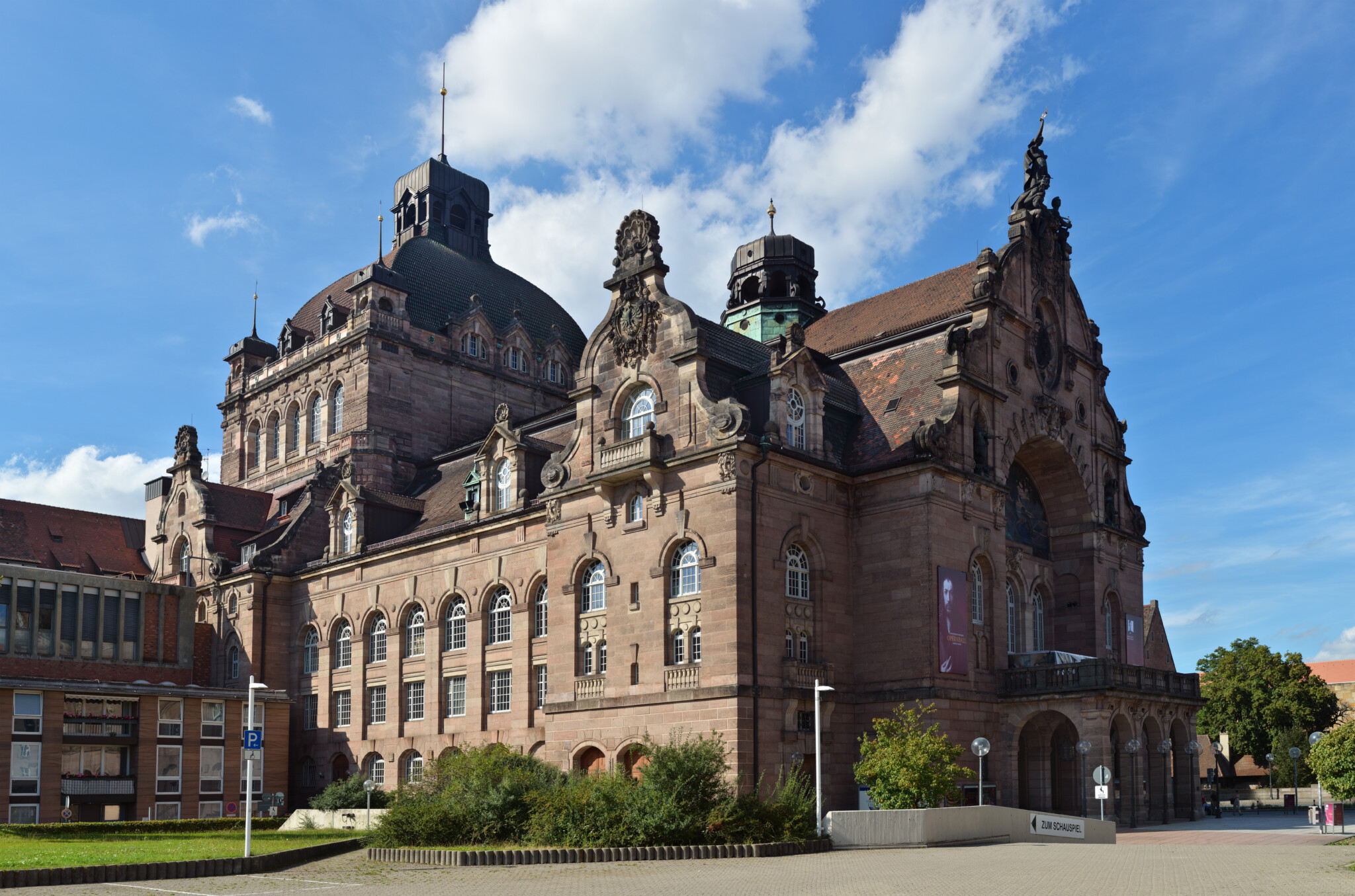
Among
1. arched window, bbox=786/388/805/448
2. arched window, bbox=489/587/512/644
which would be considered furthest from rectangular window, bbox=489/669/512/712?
arched window, bbox=786/388/805/448

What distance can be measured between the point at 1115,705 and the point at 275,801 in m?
36.5

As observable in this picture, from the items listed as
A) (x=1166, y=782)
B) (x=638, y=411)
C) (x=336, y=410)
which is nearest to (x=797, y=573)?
(x=638, y=411)

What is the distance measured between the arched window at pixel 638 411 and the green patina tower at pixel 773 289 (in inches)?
736

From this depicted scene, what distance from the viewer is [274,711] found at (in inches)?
2450

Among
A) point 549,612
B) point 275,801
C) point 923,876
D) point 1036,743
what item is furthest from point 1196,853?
point 275,801

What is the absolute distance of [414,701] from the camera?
59.1 m

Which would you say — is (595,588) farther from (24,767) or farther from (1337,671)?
(1337,671)

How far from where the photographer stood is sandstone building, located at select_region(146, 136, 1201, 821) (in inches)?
1822

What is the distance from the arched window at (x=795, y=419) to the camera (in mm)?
47841

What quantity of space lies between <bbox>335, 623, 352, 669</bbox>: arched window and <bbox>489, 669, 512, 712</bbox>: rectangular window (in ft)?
34.3

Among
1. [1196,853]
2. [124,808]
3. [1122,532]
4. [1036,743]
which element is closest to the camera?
[1196,853]

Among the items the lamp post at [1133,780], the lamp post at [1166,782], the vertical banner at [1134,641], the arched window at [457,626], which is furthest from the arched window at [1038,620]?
the arched window at [457,626]

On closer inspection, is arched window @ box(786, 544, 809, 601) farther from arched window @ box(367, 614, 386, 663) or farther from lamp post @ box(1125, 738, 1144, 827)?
arched window @ box(367, 614, 386, 663)

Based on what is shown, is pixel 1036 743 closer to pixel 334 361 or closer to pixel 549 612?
pixel 549 612
